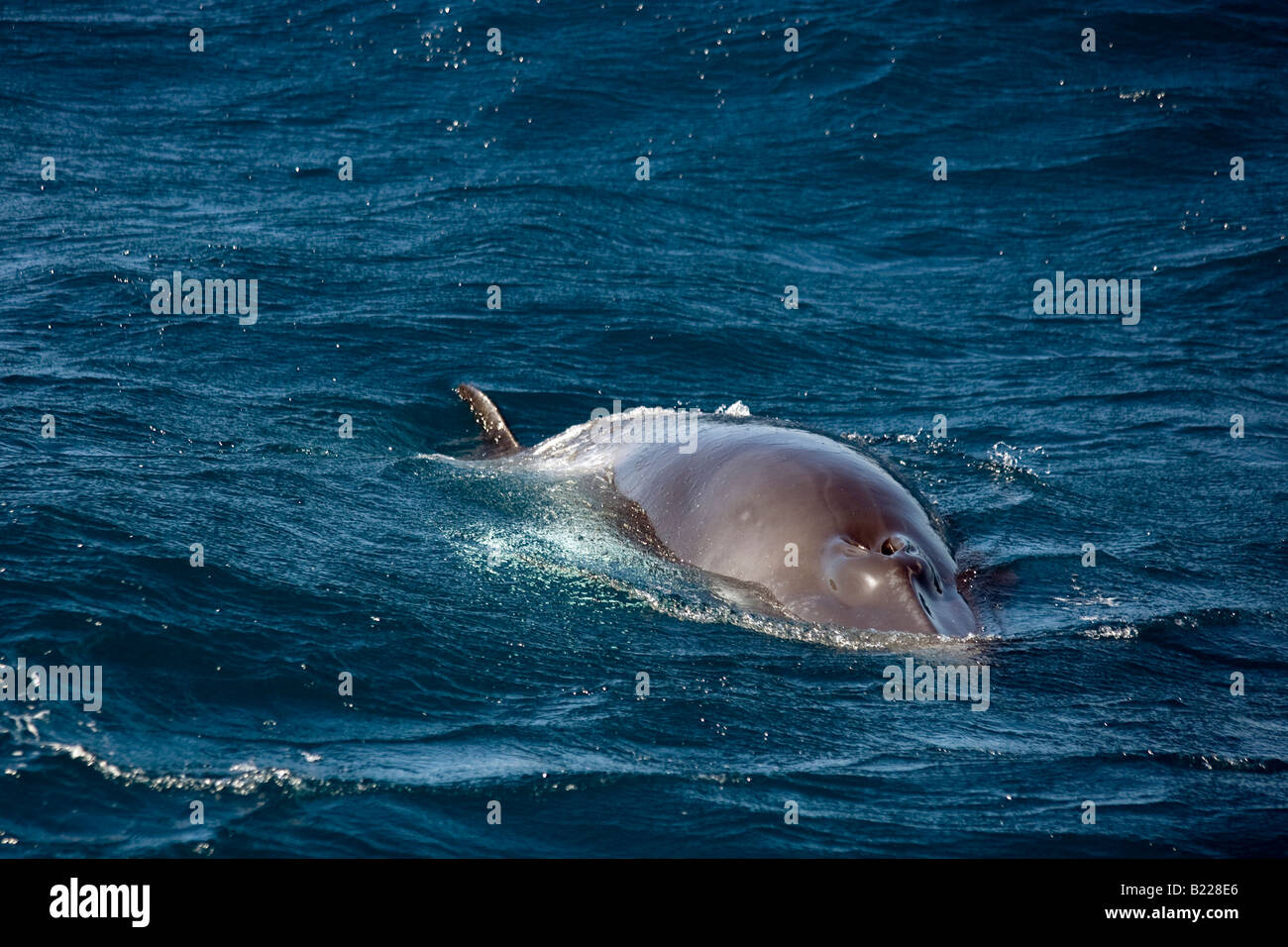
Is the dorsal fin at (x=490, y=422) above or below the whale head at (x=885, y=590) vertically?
above

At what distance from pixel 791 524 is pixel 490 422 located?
4.74 metres

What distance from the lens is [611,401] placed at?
14.2 m

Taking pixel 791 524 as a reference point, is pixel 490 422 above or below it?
above

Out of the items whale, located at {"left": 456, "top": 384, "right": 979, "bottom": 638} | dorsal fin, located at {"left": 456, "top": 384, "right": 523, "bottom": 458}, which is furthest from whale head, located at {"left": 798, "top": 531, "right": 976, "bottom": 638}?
dorsal fin, located at {"left": 456, "top": 384, "right": 523, "bottom": 458}

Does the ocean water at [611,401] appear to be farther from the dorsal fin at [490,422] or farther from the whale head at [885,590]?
the dorsal fin at [490,422]

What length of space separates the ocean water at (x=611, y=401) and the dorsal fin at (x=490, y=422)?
31 centimetres

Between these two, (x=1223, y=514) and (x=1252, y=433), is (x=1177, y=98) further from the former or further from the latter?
(x=1223, y=514)

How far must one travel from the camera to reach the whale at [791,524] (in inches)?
328

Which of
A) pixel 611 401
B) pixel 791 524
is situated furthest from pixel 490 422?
pixel 791 524

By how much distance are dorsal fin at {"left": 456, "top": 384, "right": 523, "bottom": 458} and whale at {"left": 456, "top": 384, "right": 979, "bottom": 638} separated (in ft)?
4.95

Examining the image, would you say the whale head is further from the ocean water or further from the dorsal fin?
the dorsal fin

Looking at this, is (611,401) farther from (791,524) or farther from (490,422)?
(791,524)

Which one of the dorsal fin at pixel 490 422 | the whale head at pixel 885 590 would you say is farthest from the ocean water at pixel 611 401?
the dorsal fin at pixel 490 422
